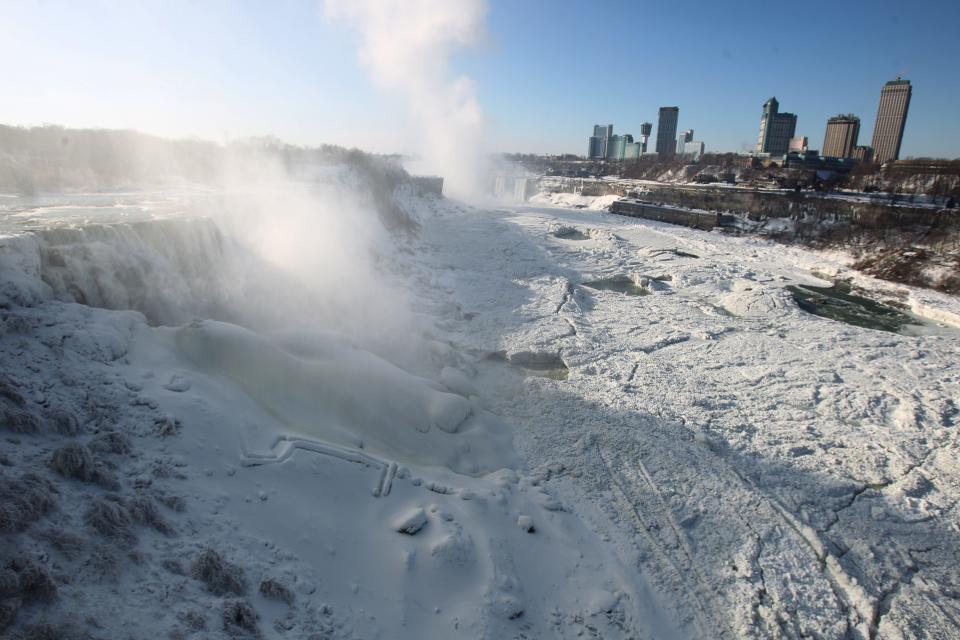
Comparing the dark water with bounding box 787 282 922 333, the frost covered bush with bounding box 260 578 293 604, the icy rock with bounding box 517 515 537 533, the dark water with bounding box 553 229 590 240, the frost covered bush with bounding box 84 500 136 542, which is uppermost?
the dark water with bounding box 553 229 590 240

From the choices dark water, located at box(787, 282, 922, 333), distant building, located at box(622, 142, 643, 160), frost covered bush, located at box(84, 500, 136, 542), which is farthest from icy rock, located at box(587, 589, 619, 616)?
distant building, located at box(622, 142, 643, 160)

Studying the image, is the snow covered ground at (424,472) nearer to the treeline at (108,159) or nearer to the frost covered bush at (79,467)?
the frost covered bush at (79,467)

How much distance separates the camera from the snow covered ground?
3.66m

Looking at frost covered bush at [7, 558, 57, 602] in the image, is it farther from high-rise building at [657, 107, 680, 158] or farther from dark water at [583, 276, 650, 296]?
high-rise building at [657, 107, 680, 158]

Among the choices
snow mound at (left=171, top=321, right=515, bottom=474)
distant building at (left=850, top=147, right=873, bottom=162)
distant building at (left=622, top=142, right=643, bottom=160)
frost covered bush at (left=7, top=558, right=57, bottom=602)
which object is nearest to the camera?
frost covered bush at (left=7, top=558, right=57, bottom=602)

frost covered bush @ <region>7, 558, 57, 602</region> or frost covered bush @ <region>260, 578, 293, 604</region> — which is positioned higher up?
frost covered bush @ <region>7, 558, 57, 602</region>

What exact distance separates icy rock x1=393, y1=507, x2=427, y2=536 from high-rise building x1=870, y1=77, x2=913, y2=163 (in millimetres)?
158954

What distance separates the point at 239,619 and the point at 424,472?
2655 mm

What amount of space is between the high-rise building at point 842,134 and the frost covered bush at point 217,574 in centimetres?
12882

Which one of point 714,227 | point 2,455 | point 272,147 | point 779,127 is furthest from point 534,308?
point 779,127

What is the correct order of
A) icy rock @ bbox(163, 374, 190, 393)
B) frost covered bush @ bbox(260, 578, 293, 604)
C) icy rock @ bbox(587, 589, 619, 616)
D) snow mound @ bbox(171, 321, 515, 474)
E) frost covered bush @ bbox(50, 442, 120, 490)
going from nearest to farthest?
frost covered bush @ bbox(260, 578, 293, 604)
frost covered bush @ bbox(50, 442, 120, 490)
icy rock @ bbox(587, 589, 619, 616)
icy rock @ bbox(163, 374, 190, 393)
snow mound @ bbox(171, 321, 515, 474)

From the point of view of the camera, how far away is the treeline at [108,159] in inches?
488

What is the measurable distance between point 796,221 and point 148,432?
31.4m

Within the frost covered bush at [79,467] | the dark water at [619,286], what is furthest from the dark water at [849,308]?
the frost covered bush at [79,467]
